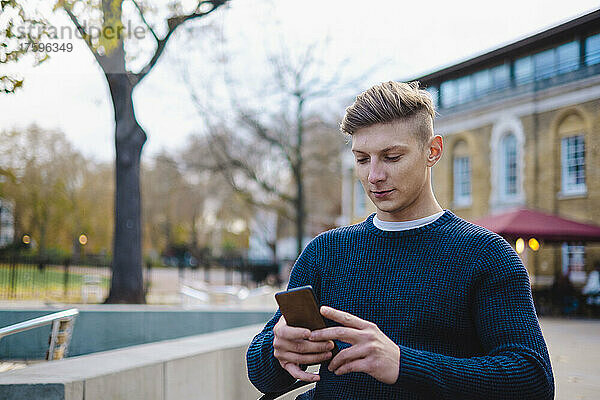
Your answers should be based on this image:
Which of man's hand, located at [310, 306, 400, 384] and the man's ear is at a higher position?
the man's ear

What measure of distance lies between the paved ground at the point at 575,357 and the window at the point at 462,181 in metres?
10.6

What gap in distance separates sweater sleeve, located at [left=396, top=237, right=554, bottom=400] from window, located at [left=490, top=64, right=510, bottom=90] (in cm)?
2211

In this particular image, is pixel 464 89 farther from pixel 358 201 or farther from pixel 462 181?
pixel 358 201

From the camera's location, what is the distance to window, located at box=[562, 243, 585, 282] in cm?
1958

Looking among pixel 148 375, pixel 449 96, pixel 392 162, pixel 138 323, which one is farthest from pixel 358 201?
pixel 392 162

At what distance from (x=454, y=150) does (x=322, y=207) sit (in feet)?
47.0

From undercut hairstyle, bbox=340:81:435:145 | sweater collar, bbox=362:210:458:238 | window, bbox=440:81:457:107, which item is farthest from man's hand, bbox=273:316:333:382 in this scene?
window, bbox=440:81:457:107

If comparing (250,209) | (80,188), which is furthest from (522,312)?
(80,188)

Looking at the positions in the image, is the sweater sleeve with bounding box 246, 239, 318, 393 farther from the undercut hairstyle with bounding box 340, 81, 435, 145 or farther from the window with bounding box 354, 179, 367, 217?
the window with bounding box 354, 179, 367, 217

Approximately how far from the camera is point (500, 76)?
23156 mm

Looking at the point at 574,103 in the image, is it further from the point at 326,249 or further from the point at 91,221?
the point at 91,221

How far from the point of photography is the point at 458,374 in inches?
73.3

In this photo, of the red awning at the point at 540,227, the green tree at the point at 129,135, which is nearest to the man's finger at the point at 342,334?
the green tree at the point at 129,135

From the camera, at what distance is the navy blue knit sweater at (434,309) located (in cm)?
186
